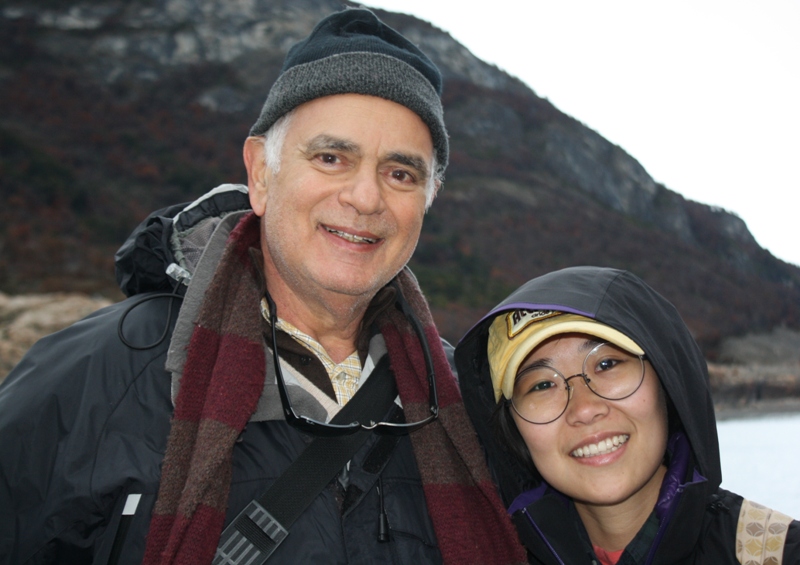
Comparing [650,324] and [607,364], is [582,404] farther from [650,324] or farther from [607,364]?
[650,324]

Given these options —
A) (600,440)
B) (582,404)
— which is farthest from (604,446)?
(582,404)

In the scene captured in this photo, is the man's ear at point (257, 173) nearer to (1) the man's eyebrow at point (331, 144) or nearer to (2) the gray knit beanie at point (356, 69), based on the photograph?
(2) the gray knit beanie at point (356, 69)

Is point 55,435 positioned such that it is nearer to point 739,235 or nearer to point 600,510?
point 600,510

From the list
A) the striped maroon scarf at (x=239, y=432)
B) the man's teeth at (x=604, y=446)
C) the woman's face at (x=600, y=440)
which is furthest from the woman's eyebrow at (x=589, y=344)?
the striped maroon scarf at (x=239, y=432)

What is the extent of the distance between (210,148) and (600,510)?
104 feet

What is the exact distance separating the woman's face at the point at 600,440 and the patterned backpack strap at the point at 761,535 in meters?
0.27

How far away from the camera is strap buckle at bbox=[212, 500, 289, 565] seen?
5.60ft

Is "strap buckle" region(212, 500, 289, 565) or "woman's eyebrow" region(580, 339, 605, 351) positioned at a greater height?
"woman's eyebrow" region(580, 339, 605, 351)

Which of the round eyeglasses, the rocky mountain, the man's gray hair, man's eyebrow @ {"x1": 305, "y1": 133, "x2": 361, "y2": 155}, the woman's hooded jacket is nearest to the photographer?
the woman's hooded jacket

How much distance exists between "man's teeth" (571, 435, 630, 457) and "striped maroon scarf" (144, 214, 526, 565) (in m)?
0.32

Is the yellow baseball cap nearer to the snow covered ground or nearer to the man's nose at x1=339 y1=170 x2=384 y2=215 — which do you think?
the man's nose at x1=339 y1=170 x2=384 y2=215

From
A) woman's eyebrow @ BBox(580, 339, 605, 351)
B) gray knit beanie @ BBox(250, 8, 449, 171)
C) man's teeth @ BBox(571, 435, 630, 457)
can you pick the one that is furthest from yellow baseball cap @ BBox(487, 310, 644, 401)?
gray knit beanie @ BBox(250, 8, 449, 171)

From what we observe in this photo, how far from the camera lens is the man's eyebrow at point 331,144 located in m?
2.10

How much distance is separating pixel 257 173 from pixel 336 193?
36 centimetres
